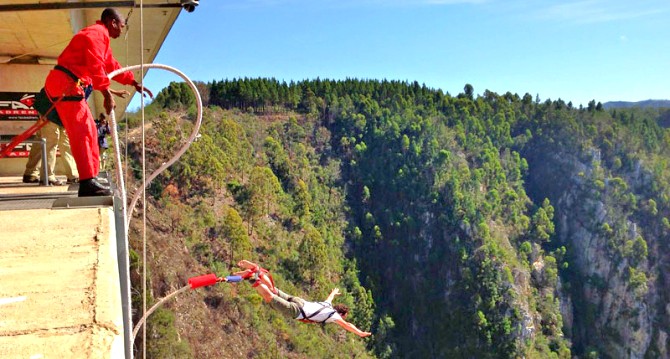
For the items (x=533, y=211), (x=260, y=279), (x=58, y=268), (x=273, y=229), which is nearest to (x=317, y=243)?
(x=273, y=229)

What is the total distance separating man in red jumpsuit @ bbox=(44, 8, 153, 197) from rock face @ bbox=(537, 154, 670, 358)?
73058 mm

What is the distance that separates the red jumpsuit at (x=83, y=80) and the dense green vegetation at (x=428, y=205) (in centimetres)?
4308

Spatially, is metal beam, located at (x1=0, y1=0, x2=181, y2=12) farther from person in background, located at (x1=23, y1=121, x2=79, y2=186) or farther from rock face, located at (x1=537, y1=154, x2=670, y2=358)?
rock face, located at (x1=537, y1=154, x2=670, y2=358)

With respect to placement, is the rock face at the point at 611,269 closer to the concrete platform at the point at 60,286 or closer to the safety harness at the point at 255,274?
the safety harness at the point at 255,274

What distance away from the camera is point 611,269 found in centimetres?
7081

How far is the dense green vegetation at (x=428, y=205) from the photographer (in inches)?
2082

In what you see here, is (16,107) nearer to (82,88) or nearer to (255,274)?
(255,274)

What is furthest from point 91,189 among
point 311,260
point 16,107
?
point 311,260

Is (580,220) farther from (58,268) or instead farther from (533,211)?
(58,268)

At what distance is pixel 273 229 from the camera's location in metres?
52.9

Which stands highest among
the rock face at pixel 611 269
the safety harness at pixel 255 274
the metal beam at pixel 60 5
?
the metal beam at pixel 60 5

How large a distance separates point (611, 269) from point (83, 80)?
7682 centimetres

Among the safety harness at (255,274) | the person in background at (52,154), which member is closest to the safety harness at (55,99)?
the person in background at (52,154)

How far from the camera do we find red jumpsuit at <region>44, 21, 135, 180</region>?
3.84 metres
